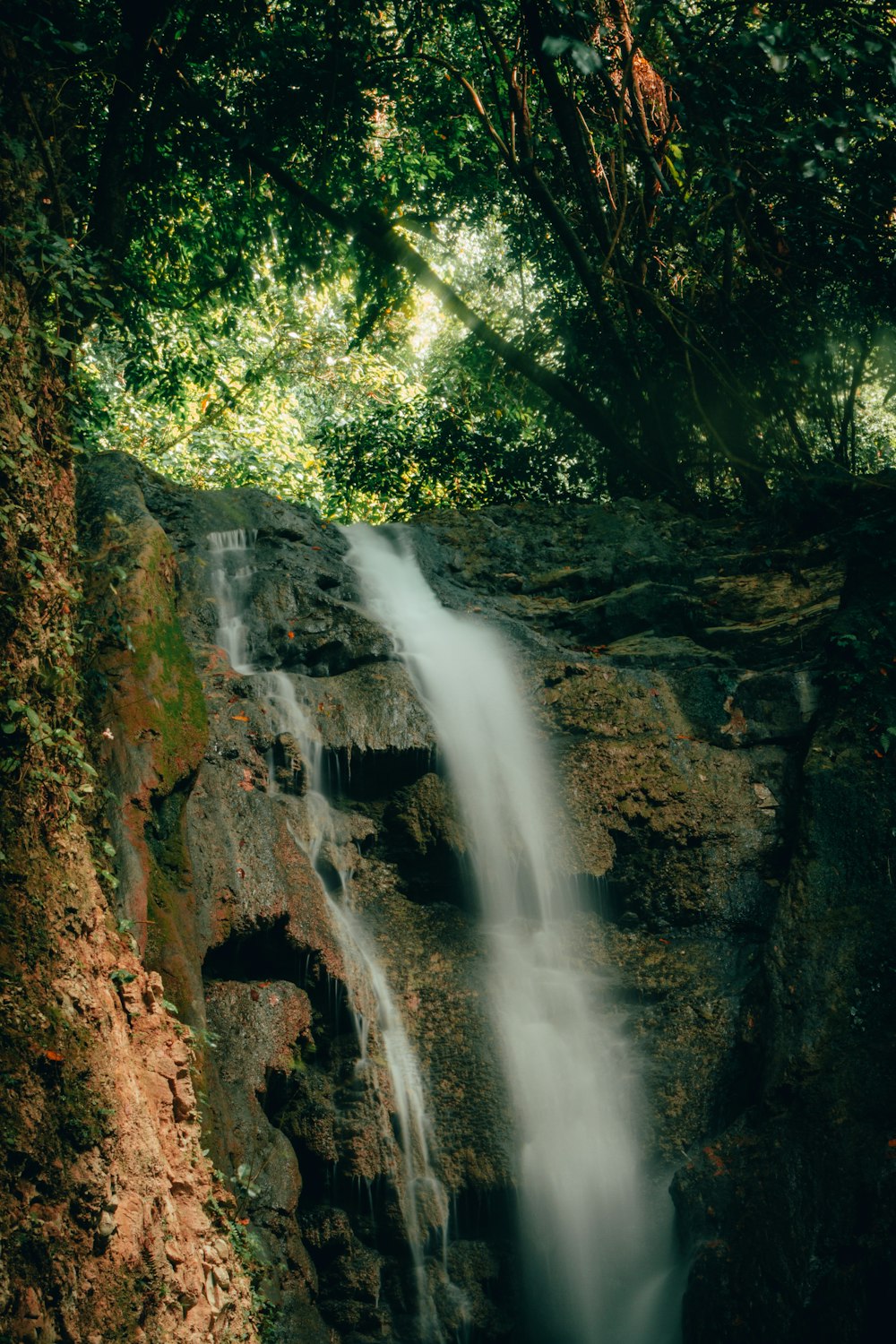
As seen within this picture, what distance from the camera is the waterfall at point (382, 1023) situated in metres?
5.74

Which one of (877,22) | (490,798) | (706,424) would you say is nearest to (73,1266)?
(490,798)

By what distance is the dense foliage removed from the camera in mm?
9453

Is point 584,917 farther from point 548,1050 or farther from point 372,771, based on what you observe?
point 372,771

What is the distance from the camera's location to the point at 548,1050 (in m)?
6.56

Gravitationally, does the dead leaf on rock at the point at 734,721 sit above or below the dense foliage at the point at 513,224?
below

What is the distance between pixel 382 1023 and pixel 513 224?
36.8ft

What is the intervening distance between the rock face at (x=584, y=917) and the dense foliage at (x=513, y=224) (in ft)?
10.2

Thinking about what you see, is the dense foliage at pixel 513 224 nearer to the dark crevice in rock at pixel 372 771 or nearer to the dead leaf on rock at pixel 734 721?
the dead leaf on rock at pixel 734 721

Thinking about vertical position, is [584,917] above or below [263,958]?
below

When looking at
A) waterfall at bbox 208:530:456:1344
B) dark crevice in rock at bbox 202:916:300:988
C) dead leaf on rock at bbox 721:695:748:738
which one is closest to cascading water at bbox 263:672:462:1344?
waterfall at bbox 208:530:456:1344

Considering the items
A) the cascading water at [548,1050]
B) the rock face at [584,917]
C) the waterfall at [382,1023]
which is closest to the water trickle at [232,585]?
the rock face at [584,917]

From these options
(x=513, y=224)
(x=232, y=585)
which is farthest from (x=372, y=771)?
(x=513, y=224)

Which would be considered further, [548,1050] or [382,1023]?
[548,1050]

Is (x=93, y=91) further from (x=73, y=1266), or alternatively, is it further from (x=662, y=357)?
(x=73, y=1266)
